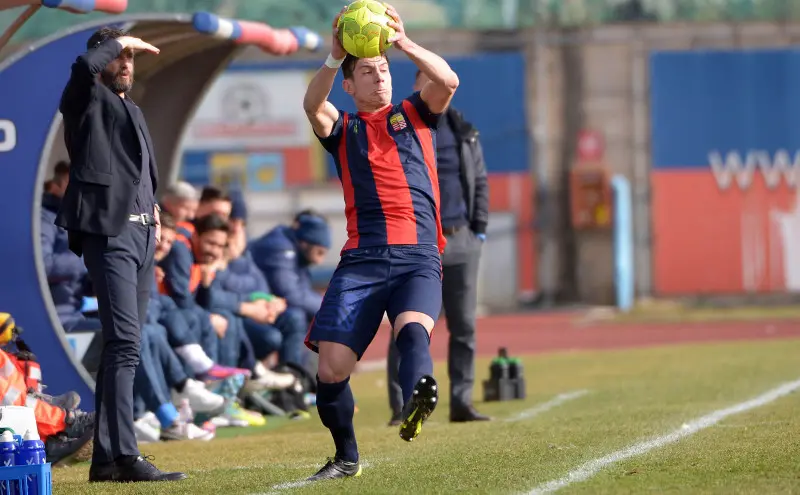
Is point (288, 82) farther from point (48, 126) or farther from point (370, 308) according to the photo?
point (370, 308)

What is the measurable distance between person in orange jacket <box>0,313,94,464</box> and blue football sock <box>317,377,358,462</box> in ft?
6.56

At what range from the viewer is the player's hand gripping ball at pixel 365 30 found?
280 inches

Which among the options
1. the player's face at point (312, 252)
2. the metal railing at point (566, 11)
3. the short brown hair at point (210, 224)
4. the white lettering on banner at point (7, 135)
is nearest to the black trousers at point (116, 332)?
the white lettering on banner at point (7, 135)

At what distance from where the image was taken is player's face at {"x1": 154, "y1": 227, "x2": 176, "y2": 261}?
11.5 meters

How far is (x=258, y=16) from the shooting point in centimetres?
2891

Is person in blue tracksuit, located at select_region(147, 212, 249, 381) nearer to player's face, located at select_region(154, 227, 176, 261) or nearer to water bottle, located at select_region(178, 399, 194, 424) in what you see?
player's face, located at select_region(154, 227, 176, 261)

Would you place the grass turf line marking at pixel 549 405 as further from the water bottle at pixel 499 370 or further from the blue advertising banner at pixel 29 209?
the blue advertising banner at pixel 29 209

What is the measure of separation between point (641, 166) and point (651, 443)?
22.2 m

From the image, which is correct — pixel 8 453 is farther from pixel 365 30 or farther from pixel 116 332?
pixel 365 30

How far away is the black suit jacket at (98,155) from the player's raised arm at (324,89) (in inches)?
44.6

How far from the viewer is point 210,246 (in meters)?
12.7

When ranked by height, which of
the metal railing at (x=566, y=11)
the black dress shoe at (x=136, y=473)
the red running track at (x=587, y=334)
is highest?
the metal railing at (x=566, y=11)

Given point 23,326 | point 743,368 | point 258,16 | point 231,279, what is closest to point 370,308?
point 23,326

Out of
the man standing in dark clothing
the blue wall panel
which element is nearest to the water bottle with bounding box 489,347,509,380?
the man standing in dark clothing
